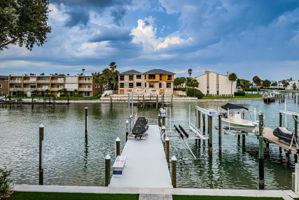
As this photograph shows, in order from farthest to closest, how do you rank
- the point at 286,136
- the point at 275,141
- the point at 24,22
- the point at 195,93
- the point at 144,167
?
1. the point at 195,93
2. the point at 275,141
3. the point at 286,136
4. the point at 144,167
5. the point at 24,22

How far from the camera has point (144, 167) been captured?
1321 centimetres

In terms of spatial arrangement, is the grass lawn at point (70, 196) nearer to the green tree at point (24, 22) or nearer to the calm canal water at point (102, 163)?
the calm canal water at point (102, 163)

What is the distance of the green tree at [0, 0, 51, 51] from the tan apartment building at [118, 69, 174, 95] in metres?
83.9

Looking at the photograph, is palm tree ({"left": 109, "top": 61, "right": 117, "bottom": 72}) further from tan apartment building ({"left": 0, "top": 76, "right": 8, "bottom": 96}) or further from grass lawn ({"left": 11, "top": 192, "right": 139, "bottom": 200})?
grass lawn ({"left": 11, "top": 192, "right": 139, "bottom": 200})

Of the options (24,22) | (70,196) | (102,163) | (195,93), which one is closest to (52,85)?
(195,93)

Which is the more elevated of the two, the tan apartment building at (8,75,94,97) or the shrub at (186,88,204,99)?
the tan apartment building at (8,75,94,97)

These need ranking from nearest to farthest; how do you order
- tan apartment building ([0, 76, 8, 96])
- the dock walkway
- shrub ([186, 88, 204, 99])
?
the dock walkway < shrub ([186, 88, 204, 99]) < tan apartment building ([0, 76, 8, 96])

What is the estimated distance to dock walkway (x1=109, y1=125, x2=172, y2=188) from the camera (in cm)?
1114

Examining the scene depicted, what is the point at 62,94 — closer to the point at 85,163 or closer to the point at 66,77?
the point at 66,77

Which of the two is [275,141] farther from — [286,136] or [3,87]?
[3,87]

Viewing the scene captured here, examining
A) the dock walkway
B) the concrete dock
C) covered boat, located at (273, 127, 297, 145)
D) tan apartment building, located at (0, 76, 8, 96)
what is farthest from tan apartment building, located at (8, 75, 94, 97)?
covered boat, located at (273, 127, 297, 145)

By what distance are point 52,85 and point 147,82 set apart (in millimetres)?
40299

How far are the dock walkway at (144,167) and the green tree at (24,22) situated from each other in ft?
25.2

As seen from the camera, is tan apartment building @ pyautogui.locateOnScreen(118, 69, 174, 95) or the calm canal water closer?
the calm canal water
